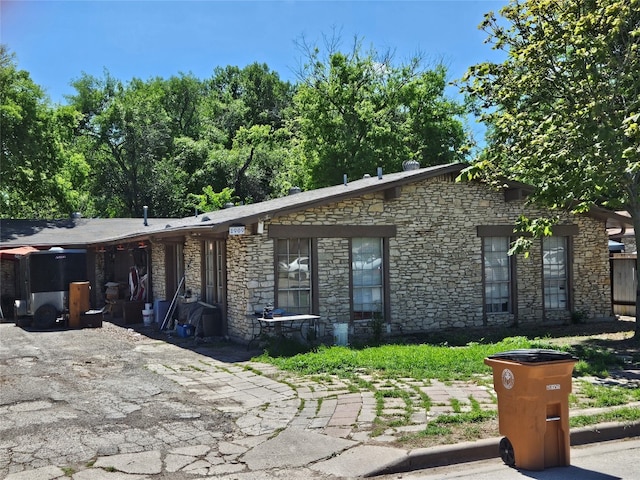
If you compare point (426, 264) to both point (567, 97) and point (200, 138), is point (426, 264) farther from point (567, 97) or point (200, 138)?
point (200, 138)

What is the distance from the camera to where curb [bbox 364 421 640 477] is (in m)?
6.17

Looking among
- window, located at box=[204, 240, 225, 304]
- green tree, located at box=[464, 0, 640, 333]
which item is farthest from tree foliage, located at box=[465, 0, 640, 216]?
window, located at box=[204, 240, 225, 304]

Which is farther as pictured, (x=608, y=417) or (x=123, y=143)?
(x=123, y=143)

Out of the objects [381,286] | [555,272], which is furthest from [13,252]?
[555,272]

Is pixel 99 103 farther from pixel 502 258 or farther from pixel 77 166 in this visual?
pixel 502 258

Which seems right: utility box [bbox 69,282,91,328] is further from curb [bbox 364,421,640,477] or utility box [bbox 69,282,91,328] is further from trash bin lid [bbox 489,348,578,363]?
trash bin lid [bbox 489,348,578,363]

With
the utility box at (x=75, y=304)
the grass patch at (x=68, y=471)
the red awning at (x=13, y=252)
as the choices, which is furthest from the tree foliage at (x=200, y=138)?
the grass patch at (x=68, y=471)

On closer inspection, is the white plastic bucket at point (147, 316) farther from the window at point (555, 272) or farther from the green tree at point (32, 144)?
the green tree at point (32, 144)

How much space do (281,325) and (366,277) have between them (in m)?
2.66

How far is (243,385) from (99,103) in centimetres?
3785

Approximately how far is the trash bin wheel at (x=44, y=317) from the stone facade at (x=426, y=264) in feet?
21.8

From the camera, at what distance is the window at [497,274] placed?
16.4m

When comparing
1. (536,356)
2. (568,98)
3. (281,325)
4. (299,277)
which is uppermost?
(568,98)

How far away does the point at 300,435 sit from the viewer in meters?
7.02
